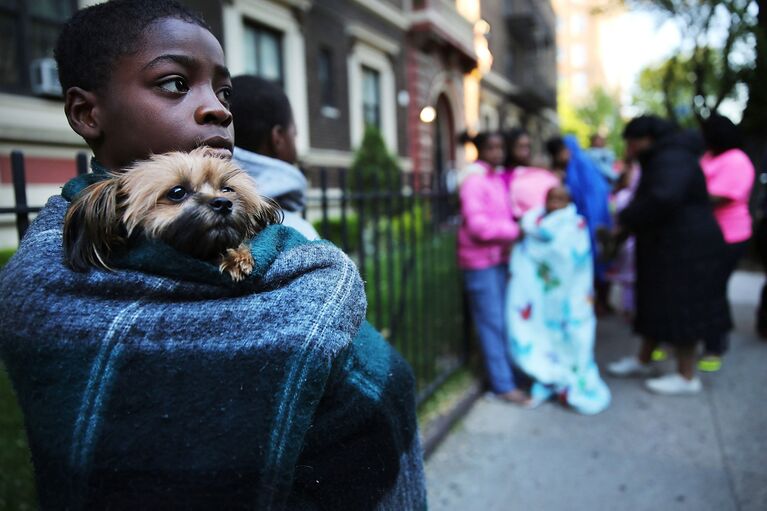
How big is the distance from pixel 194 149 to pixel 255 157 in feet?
1.84

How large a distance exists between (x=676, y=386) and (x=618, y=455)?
4.23 feet

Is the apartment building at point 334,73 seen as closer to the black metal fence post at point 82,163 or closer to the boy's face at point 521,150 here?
the boy's face at point 521,150

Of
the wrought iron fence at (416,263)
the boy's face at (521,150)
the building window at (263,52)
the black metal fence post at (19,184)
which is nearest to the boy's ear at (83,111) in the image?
the black metal fence post at (19,184)

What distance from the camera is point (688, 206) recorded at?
13.6 ft

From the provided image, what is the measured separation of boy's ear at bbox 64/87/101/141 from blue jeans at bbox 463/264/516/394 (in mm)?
3388

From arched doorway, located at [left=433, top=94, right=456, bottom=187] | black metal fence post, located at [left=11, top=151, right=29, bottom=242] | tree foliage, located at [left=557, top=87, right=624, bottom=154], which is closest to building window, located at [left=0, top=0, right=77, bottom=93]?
black metal fence post, located at [left=11, top=151, right=29, bottom=242]

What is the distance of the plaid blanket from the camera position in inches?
33.8

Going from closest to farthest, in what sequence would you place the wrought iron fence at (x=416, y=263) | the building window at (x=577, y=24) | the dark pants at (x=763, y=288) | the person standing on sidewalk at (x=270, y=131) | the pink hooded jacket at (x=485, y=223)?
the person standing on sidewalk at (x=270, y=131), the wrought iron fence at (x=416, y=263), the pink hooded jacket at (x=485, y=223), the dark pants at (x=763, y=288), the building window at (x=577, y=24)

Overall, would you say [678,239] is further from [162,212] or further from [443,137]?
[443,137]

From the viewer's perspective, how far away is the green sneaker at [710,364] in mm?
4852

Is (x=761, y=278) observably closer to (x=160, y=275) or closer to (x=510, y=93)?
(x=160, y=275)

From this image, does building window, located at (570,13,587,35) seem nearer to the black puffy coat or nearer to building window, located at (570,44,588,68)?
building window, located at (570,44,588,68)

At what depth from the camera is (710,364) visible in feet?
15.9

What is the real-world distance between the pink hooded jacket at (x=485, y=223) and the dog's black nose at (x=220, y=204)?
3.13m
